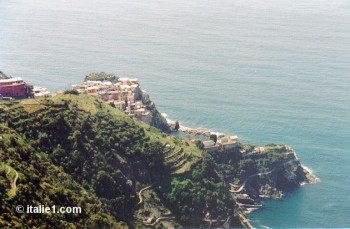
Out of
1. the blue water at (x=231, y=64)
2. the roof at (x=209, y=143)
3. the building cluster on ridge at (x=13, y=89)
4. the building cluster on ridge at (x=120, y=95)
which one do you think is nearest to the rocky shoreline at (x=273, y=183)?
the blue water at (x=231, y=64)

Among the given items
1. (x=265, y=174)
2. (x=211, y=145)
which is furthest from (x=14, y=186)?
(x=265, y=174)

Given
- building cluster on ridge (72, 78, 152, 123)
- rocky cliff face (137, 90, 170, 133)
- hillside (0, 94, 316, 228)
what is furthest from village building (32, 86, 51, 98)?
rocky cliff face (137, 90, 170, 133)

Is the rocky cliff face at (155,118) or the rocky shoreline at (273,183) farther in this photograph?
the rocky cliff face at (155,118)

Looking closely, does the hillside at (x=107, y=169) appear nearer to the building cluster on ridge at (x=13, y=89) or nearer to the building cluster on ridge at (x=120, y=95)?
the building cluster on ridge at (x=13, y=89)

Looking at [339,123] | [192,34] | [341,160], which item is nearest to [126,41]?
[192,34]

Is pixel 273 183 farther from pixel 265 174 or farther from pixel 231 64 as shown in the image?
pixel 231 64

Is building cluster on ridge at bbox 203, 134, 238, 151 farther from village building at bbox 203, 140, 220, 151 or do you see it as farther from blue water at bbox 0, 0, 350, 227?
blue water at bbox 0, 0, 350, 227
